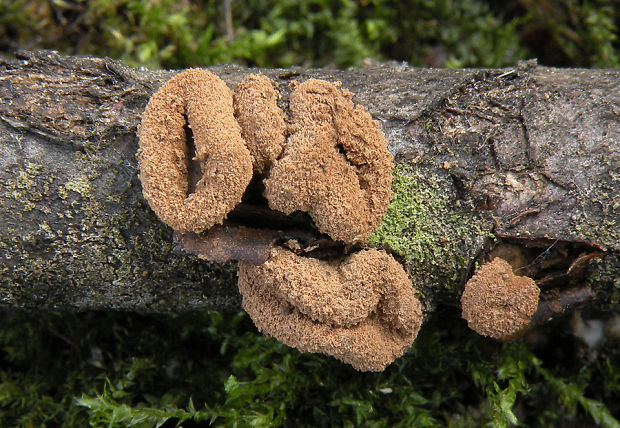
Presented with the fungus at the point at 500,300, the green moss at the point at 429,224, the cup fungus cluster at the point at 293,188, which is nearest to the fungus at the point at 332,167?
the cup fungus cluster at the point at 293,188

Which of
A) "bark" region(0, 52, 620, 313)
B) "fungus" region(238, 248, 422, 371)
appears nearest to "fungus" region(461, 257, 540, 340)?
"bark" region(0, 52, 620, 313)

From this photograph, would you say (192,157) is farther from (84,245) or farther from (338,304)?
(338,304)

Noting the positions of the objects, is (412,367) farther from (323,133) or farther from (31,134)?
(31,134)

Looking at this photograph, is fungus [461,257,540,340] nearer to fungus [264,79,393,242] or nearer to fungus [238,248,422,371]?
fungus [238,248,422,371]

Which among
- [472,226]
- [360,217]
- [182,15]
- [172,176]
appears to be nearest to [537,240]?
[472,226]

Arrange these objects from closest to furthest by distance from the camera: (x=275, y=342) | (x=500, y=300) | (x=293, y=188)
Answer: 1. (x=293, y=188)
2. (x=500, y=300)
3. (x=275, y=342)

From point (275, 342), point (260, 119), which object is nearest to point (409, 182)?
point (260, 119)

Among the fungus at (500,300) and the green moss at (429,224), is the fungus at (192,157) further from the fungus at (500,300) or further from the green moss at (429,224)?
the fungus at (500,300)
